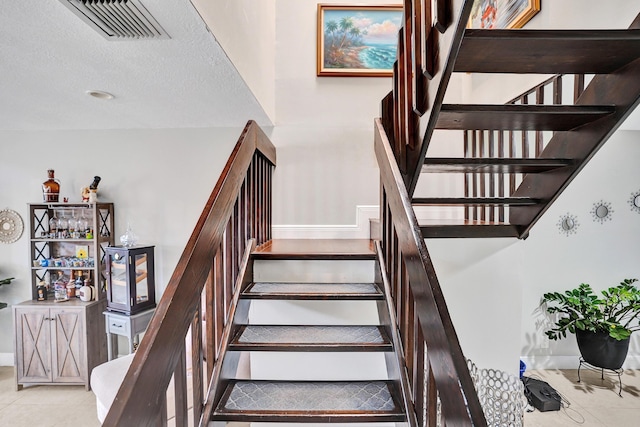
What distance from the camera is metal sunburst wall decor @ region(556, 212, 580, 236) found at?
3.63 meters

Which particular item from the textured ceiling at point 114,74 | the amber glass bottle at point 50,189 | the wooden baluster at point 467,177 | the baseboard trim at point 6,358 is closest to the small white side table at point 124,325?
the amber glass bottle at point 50,189

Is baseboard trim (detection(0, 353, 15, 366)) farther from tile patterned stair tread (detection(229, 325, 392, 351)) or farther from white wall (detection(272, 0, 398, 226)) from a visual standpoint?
tile patterned stair tread (detection(229, 325, 392, 351))

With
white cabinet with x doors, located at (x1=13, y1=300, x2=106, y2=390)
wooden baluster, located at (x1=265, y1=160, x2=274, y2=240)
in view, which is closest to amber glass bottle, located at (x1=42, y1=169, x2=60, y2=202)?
white cabinet with x doors, located at (x1=13, y1=300, x2=106, y2=390)

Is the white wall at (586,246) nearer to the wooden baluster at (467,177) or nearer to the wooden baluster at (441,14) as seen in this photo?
the wooden baluster at (467,177)

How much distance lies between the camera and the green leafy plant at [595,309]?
3.15 metres

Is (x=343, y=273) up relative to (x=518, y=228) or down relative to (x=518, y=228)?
down

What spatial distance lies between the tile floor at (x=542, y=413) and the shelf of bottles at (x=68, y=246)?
0.85 meters

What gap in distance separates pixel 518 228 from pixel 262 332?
172cm

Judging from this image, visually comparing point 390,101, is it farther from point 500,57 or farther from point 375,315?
point 375,315

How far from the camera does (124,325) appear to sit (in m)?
3.00

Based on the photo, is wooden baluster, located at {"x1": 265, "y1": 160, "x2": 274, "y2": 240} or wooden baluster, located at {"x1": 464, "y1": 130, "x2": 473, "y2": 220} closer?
wooden baluster, located at {"x1": 464, "y1": 130, "x2": 473, "y2": 220}

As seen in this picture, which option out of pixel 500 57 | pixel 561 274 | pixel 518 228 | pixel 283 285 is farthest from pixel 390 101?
pixel 561 274

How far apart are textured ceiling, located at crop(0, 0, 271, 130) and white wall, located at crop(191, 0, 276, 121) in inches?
2.5

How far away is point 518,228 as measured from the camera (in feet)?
7.04
